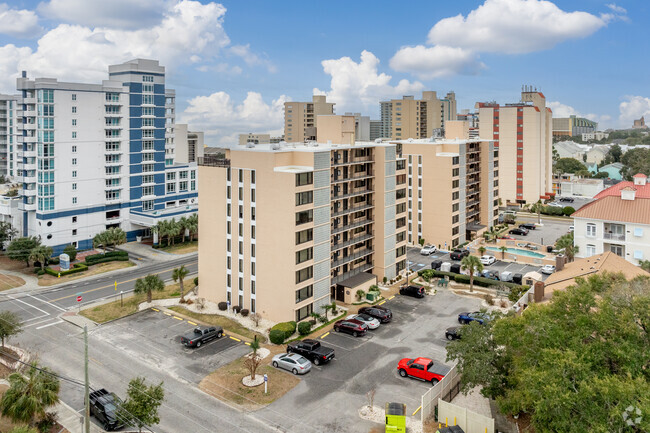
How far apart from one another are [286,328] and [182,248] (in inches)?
1787

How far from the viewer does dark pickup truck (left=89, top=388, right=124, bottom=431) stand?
105 ft

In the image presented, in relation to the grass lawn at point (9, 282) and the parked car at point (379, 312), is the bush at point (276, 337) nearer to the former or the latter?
the parked car at point (379, 312)

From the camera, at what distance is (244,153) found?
50812 mm

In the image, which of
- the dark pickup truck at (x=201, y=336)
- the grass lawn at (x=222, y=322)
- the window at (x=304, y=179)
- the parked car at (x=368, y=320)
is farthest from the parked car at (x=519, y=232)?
the dark pickup truck at (x=201, y=336)

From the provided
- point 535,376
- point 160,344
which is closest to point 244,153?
point 160,344

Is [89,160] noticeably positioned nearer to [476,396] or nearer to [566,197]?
Result: [476,396]

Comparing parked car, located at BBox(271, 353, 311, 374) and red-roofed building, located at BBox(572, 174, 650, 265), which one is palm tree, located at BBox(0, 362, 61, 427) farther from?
red-roofed building, located at BBox(572, 174, 650, 265)

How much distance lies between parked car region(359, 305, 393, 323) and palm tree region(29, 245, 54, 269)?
49.1 m

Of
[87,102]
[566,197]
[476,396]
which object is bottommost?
[476,396]

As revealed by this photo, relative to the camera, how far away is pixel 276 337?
148 feet

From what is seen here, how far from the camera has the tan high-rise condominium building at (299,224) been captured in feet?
160

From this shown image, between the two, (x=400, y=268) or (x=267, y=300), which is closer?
(x=267, y=300)

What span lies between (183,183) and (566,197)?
111544 millimetres

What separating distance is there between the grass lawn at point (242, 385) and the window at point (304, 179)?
59.3ft
